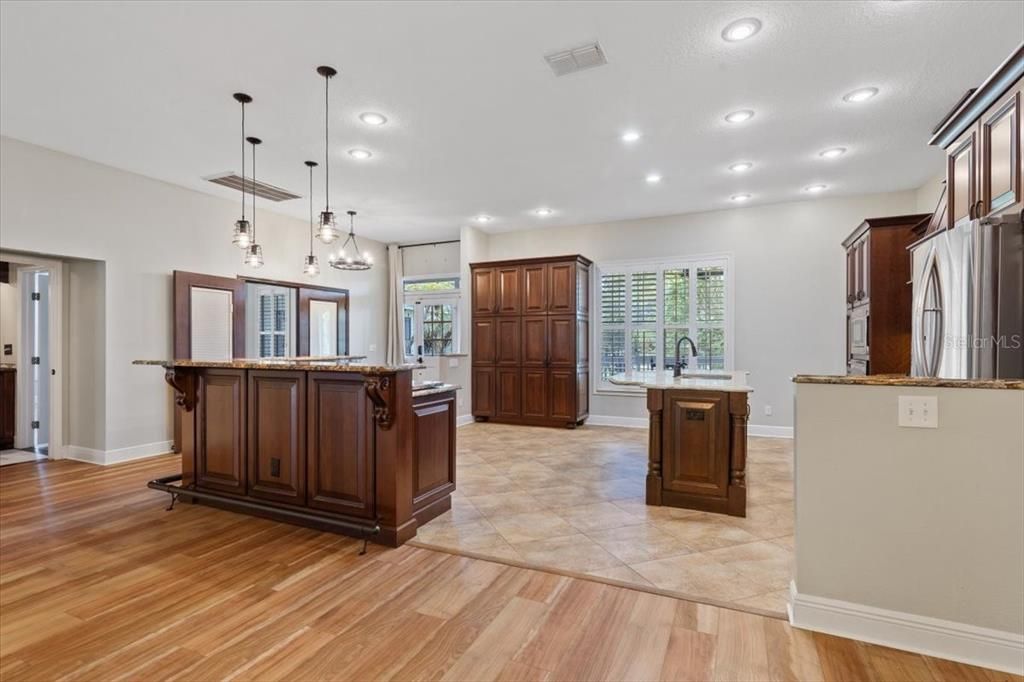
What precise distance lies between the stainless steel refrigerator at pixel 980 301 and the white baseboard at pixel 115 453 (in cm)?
662

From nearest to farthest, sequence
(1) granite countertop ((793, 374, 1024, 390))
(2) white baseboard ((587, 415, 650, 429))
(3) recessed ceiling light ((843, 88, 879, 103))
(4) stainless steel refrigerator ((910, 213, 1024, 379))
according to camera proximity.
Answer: (1) granite countertop ((793, 374, 1024, 390))
(4) stainless steel refrigerator ((910, 213, 1024, 379))
(3) recessed ceiling light ((843, 88, 879, 103))
(2) white baseboard ((587, 415, 650, 429))

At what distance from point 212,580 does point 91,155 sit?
4245 mm

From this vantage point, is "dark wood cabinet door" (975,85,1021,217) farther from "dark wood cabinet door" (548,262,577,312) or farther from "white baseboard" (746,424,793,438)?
"dark wood cabinet door" (548,262,577,312)

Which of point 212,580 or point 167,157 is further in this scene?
point 167,157

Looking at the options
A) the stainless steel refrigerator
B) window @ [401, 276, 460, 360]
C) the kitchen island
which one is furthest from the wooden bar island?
window @ [401, 276, 460, 360]

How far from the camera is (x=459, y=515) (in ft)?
11.2

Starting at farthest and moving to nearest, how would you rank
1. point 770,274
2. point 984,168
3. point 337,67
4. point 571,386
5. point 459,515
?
1. point 571,386
2. point 770,274
3. point 459,515
4. point 337,67
5. point 984,168

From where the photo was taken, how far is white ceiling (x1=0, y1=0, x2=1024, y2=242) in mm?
2596

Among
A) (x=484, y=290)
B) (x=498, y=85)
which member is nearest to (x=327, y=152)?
(x=498, y=85)

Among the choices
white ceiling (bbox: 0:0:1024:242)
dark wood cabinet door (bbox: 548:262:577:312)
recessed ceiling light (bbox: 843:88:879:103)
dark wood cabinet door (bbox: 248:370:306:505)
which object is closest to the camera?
white ceiling (bbox: 0:0:1024:242)

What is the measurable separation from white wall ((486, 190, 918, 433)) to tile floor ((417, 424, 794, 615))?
154 cm

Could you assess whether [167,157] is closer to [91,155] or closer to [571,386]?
[91,155]

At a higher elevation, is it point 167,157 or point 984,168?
point 167,157

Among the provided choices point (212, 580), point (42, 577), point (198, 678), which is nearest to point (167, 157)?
point (42, 577)
